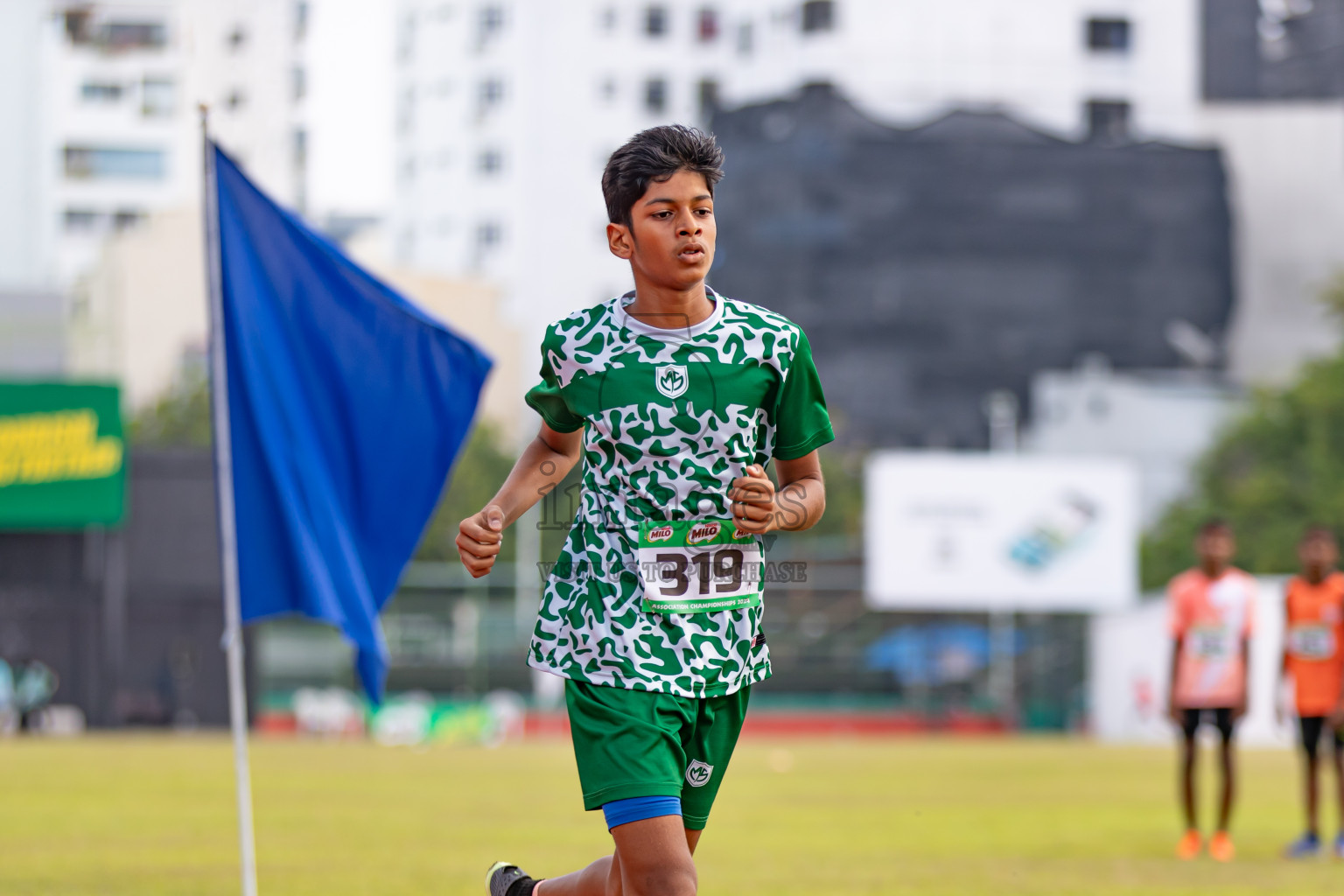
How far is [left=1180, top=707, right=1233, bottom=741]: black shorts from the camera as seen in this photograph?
13.1 metres

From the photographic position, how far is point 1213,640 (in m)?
13.2

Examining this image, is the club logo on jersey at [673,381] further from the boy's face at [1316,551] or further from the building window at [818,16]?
the building window at [818,16]

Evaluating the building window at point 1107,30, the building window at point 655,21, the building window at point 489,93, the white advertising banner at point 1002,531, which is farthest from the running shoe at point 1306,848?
the building window at point 489,93

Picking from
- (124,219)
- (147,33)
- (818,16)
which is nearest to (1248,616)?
(818,16)

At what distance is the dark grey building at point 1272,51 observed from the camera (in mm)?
75000

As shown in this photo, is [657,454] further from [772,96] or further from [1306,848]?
[772,96]

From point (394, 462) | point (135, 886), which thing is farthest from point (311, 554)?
point (135, 886)

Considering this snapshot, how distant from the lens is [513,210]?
91.4 metres

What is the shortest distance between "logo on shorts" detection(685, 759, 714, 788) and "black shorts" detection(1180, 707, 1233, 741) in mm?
8389

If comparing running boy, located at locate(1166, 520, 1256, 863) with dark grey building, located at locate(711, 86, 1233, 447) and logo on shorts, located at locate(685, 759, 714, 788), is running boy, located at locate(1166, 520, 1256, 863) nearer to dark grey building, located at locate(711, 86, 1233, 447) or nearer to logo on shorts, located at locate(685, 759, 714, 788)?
logo on shorts, located at locate(685, 759, 714, 788)

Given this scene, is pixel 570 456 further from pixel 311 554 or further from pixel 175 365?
pixel 175 365

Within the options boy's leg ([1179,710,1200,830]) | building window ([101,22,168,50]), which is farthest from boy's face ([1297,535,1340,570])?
building window ([101,22,168,50])

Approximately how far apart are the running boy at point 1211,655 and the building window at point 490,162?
267 ft

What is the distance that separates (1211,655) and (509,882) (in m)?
8.21
